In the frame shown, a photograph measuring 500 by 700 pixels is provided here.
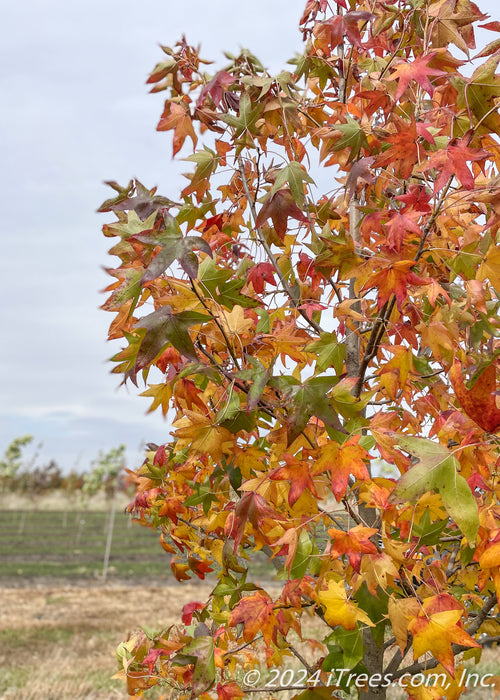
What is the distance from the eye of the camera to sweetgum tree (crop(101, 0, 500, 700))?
117 centimetres

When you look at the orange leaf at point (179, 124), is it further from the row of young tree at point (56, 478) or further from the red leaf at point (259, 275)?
the row of young tree at point (56, 478)

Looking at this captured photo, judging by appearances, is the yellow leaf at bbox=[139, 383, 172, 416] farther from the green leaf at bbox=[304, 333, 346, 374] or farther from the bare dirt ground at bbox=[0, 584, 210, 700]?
the bare dirt ground at bbox=[0, 584, 210, 700]

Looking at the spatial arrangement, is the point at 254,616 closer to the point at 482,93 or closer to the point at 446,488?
the point at 446,488

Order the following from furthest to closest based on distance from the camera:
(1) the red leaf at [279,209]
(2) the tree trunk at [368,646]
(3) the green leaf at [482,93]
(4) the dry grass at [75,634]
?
(4) the dry grass at [75,634], (2) the tree trunk at [368,646], (1) the red leaf at [279,209], (3) the green leaf at [482,93]

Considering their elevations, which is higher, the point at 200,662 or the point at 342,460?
the point at 342,460

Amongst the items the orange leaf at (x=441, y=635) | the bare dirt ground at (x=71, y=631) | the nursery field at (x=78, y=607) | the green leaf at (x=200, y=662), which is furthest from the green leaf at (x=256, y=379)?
the bare dirt ground at (x=71, y=631)

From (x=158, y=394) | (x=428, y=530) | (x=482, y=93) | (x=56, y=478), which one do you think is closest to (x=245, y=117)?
(x=482, y=93)

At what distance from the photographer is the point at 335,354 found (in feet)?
4.66

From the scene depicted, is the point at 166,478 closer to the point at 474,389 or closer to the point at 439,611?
the point at 439,611

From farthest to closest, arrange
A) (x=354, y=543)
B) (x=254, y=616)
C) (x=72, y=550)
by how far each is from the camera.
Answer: (x=72, y=550) < (x=254, y=616) < (x=354, y=543)

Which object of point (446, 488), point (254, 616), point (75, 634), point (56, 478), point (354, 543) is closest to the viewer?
point (446, 488)

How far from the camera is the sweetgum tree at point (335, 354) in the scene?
117 centimetres

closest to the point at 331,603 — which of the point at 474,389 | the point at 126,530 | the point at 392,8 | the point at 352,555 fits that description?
the point at 352,555

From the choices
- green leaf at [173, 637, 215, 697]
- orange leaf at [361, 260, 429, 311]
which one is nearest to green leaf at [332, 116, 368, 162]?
orange leaf at [361, 260, 429, 311]
